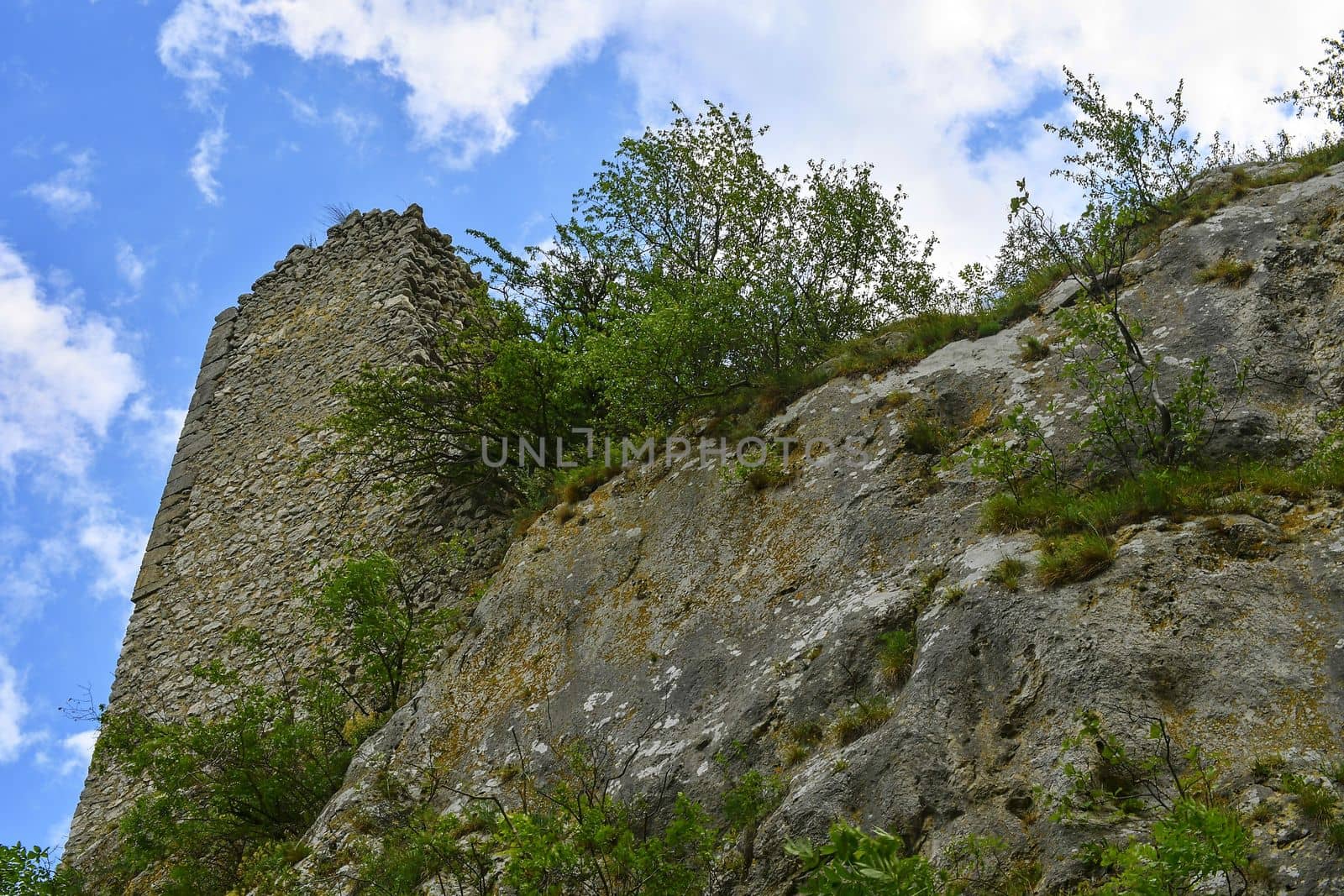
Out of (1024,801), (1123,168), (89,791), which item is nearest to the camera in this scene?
(1024,801)

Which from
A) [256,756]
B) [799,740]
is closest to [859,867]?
[799,740]

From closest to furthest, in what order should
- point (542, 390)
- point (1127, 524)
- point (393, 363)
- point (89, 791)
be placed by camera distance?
point (1127, 524), point (542, 390), point (89, 791), point (393, 363)

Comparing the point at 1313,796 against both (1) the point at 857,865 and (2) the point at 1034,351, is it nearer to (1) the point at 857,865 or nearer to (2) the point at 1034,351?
(1) the point at 857,865

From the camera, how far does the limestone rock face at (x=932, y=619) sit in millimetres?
4410

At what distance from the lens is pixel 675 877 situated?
4785 millimetres

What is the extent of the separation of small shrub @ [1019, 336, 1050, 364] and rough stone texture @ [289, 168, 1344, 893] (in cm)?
7

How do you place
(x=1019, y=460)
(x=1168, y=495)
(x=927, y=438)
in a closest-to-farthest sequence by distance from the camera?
(x=1168, y=495) → (x=1019, y=460) → (x=927, y=438)

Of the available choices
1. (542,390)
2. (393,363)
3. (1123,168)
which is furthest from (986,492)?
(393,363)

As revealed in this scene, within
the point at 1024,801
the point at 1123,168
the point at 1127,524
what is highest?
the point at 1123,168

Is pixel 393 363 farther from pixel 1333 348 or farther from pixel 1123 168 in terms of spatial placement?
pixel 1333 348

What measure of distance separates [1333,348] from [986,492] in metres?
2.00

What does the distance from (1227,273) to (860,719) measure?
3803 mm

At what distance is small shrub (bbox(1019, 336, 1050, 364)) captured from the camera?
23.6 feet

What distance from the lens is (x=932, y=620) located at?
5434 mm
